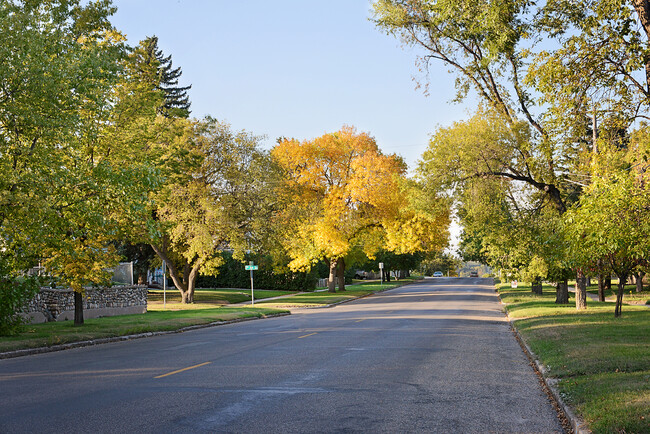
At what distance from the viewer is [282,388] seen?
9.05m

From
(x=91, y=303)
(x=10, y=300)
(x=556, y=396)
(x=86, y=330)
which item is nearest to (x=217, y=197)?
(x=91, y=303)

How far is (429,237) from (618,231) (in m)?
30.2

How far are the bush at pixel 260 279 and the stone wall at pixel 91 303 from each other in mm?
24384

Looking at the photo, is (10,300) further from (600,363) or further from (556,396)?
(600,363)

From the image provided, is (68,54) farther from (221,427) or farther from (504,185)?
(504,185)

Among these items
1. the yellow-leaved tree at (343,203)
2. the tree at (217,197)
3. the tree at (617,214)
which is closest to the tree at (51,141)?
the tree at (617,214)

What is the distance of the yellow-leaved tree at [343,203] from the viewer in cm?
Answer: 4112

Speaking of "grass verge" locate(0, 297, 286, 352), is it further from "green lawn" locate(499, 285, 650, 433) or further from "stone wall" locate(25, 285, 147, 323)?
"green lawn" locate(499, 285, 650, 433)

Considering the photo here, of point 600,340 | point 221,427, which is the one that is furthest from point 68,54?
point 600,340

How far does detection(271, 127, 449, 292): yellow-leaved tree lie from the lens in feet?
135

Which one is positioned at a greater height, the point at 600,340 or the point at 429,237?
the point at 429,237

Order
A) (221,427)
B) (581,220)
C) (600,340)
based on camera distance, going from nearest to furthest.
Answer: (221,427), (581,220), (600,340)

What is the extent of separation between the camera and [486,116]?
2531cm

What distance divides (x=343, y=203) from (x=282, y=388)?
34096mm
